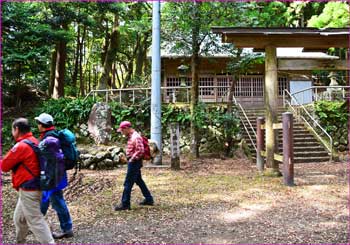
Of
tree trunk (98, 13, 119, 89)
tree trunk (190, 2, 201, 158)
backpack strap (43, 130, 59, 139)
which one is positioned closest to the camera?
backpack strap (43, 130, 59, 139)

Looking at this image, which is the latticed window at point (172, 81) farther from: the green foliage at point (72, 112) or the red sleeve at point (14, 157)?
the red sleeve at point (14, 157)

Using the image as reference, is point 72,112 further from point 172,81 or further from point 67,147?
point 67,147

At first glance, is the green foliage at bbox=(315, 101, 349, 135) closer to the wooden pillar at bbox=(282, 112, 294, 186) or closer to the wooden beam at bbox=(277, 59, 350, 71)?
the wooden beam at bbox=(277, 59, 350, 71)

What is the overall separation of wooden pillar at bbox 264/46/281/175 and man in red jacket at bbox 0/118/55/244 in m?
6.60

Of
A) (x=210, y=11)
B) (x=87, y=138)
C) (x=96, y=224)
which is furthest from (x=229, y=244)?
(x=87, y=138)

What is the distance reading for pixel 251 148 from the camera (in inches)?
546

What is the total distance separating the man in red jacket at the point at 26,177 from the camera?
4.04m

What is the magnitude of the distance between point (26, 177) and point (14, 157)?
0.27 meters

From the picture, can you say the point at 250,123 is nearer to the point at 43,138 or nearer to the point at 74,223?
the point at 74,223

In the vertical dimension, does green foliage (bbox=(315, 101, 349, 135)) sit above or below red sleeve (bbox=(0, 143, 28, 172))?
above

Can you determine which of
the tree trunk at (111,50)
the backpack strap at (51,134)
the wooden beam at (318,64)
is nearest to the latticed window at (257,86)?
the tree trunk at (111,50)

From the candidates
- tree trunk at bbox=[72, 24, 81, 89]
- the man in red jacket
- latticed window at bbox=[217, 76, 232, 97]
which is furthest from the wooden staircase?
tree trunk at bbox=[72, 24, 81, 89]

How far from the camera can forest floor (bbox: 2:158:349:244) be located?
16.0 feet

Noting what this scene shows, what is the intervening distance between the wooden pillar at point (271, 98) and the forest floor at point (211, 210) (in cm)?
60
